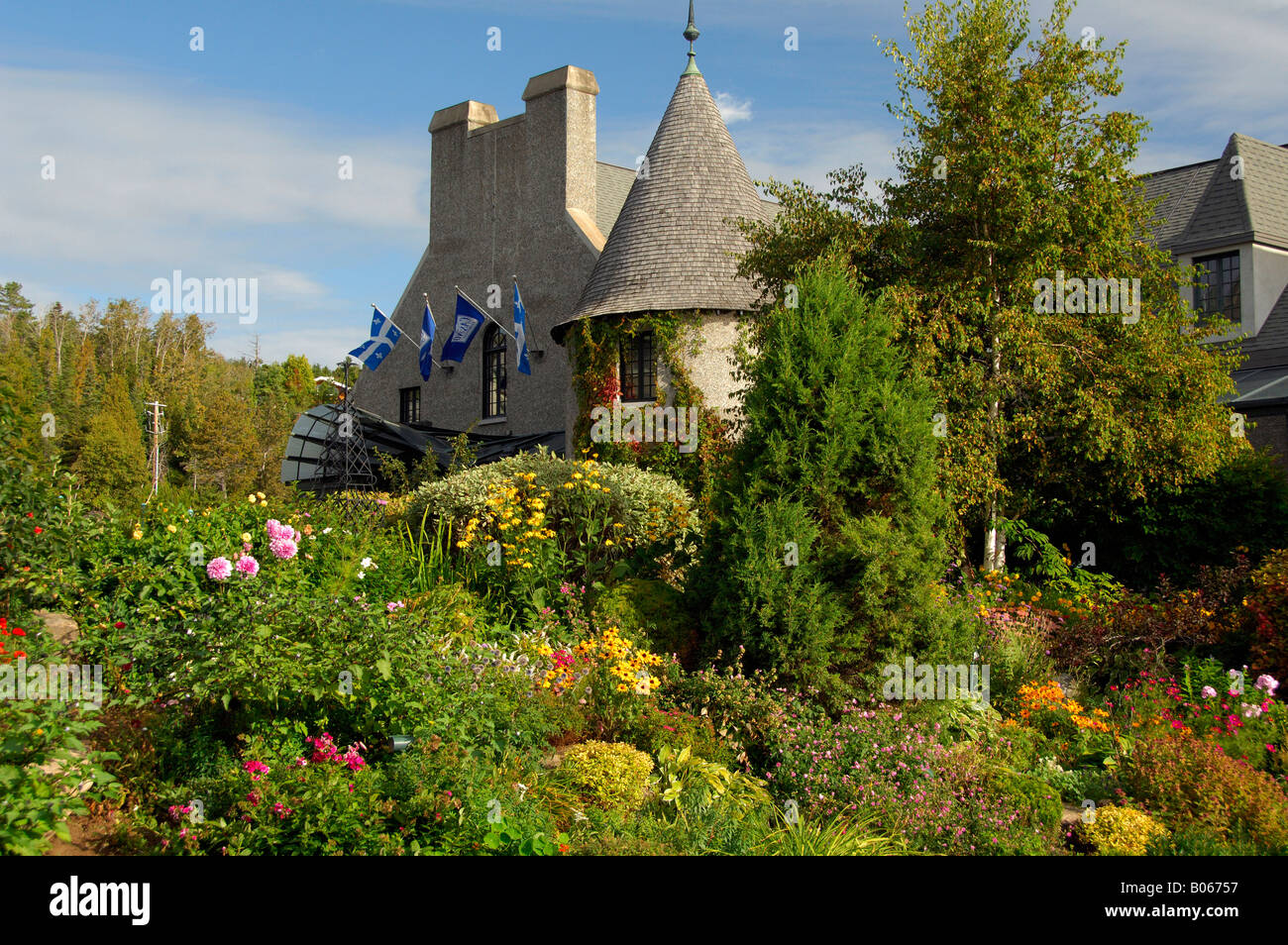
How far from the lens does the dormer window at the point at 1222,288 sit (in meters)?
22.2

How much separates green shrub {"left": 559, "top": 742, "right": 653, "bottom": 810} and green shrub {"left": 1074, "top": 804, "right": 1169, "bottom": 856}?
3.08 m

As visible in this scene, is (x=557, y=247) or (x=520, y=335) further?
(x=557, y=247)

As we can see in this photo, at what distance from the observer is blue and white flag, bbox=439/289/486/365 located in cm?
2347

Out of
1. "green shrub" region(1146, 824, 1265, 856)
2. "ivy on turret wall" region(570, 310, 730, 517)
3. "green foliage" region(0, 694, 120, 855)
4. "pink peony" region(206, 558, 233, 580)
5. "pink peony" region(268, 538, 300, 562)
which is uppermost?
"ivy on turret wall" region(570, 310, 730, 517)

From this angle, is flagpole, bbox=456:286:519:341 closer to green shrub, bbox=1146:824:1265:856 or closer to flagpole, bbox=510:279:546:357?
flagpole, bbox=510:279:546:357

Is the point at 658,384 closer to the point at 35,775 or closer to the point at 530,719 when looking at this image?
the point at 530,719

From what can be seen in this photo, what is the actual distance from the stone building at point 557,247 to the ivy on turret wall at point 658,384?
20cm

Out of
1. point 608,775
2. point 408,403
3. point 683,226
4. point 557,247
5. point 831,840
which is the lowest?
point 831,840

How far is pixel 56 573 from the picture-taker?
731 centimetres

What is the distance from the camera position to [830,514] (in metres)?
8.06

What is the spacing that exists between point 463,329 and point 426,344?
9.40 ft

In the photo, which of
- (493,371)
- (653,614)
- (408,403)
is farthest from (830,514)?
(408,403)

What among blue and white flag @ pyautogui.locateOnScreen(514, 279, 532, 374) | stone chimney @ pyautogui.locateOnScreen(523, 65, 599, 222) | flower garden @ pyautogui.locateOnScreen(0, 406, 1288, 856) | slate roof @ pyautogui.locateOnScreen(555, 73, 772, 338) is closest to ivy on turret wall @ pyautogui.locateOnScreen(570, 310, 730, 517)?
slate roof @ pyautogui.locateOnScreen(555, 73, 772, 338)
